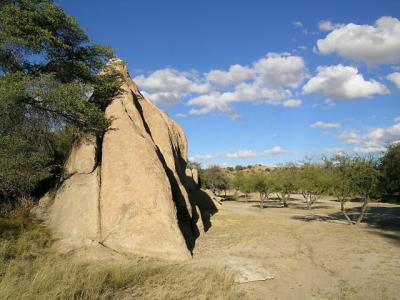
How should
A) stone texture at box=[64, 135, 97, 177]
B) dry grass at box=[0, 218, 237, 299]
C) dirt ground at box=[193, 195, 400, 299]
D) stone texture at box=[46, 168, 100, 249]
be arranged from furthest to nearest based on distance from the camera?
stone texture at box=[64, 135, 97, 177] < stone texture at box=[46, 168, 100, 249] < dirt ground at box=[193, 195, 400, 299] < dry grass at box=[0, 218, 237, 299]

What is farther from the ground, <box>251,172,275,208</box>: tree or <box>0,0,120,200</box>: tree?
<box>0,0,120,200</box>: tree

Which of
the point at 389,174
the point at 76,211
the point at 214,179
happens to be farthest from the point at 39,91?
the point at 214,179

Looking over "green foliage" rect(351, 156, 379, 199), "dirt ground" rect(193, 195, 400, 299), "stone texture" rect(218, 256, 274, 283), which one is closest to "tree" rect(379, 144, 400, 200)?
"green foliage" rect(351, 156, 379, 199)

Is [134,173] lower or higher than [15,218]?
higher

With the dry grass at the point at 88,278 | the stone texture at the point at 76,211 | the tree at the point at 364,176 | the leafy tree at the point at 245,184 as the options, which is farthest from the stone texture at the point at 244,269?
the leafy tree at the point at 245,184

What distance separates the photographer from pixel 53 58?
18.2m

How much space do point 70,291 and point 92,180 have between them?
7.47 metres

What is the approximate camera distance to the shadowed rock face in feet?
45.5

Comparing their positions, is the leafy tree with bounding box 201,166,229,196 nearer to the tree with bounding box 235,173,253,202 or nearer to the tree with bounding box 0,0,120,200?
the tree with bounding box 235,173,253,202

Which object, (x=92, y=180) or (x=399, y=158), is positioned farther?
(x=399, y=158)

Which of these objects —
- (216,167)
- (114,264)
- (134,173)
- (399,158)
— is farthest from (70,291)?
(216,167)

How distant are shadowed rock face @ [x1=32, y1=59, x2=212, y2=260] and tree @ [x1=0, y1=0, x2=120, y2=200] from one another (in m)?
0.96

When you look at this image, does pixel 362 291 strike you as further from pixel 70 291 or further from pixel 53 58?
pixel 53 58

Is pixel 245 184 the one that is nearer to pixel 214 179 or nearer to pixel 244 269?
pixel 214 179
